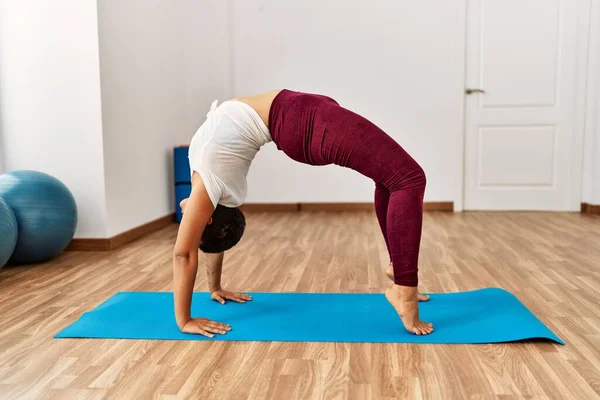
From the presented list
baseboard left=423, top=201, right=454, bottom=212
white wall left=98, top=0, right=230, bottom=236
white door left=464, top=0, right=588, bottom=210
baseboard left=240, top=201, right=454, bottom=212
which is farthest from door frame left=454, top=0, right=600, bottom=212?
white wall left=98, top=0, right=230, bottom=236

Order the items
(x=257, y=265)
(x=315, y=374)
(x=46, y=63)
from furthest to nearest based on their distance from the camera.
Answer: (x=46, y=63) < (x=257, y=265) < (x=315, y=374)

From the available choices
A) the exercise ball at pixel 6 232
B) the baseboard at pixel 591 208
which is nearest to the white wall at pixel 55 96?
the exercise ball at pixel 6 232

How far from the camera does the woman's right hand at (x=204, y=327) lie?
2033mm

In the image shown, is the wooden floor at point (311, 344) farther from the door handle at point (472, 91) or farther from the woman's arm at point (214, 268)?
the door handle at point (472, 91)

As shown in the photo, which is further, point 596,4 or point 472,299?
point 596,4

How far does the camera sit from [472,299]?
95.0 inches

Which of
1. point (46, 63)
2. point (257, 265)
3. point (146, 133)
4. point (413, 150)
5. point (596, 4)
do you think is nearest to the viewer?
point (257, 265)

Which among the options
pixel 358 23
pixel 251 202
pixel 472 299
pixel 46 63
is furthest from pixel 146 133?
pixel 472 299

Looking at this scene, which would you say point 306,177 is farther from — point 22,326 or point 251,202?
point 22,326

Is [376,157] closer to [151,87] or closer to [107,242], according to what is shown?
[107,242]

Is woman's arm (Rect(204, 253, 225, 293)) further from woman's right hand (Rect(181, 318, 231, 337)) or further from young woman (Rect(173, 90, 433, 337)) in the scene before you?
woman's right hand (Rect(181, 318, 231, 337))

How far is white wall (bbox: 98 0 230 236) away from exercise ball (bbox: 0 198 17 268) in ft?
2.51

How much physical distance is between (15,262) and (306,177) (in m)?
2.84

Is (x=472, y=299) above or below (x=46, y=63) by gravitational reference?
below
